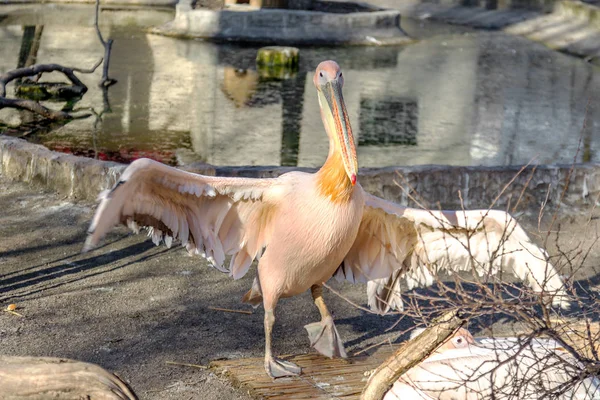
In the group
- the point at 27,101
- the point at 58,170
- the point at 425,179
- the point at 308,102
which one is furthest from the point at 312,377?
the point at 308,102

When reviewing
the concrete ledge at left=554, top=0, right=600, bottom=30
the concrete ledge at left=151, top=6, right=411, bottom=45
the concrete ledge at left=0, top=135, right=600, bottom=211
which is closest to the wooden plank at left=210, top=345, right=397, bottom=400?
the concrete ledge at left=0, top=135, right=600, bottom=211

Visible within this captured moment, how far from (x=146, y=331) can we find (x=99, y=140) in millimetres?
4434

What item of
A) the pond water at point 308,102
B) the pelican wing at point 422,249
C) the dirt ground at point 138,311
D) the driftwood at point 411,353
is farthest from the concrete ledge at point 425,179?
the driftwood at point 411,353

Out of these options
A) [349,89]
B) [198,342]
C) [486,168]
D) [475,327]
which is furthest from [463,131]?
[198,342]

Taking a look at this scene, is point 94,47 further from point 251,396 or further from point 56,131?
point 251,396

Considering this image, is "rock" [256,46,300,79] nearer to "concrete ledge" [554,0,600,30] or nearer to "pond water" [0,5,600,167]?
"pond water" [0,5,600,167]

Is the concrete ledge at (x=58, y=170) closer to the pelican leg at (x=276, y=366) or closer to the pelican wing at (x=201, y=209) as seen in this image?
the pelican wing at (x=201, y=209)

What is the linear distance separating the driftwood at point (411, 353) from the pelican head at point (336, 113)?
944 mm

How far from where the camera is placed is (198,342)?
451cm

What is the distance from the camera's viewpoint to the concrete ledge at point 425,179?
6270 millimetres

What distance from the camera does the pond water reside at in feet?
28.6

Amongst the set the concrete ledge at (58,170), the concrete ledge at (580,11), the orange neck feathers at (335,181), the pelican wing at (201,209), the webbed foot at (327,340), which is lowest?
the webbed foot at (327,340)

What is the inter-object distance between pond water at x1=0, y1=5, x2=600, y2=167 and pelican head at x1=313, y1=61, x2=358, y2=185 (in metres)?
2.84

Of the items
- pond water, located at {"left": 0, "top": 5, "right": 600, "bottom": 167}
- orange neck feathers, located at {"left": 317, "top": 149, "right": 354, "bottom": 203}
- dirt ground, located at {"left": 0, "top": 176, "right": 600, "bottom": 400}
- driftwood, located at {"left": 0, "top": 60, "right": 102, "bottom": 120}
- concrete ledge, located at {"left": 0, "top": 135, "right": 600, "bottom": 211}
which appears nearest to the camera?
orange neck feathers, located at {"left": 317, "top": 149, "right": 354, "bottom": 203}
